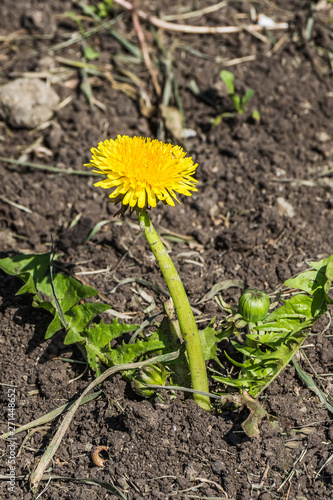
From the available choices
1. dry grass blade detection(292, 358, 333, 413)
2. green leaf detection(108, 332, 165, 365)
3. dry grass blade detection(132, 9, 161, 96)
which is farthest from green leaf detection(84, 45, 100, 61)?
dry grass blade detection(292, 358, 333, 413)

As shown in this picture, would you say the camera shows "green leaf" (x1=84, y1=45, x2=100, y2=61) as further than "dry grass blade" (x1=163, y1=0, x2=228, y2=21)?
No

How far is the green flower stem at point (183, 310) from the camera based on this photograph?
6.49 feet

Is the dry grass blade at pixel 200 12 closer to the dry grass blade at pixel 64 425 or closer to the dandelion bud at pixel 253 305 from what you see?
the dandelion bud at pixel 253 305

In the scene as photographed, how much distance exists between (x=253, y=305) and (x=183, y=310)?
0.28m

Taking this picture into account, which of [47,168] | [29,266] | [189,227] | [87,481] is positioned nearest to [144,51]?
[47,168]

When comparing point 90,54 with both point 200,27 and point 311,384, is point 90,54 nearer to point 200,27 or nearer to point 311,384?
point 200,27

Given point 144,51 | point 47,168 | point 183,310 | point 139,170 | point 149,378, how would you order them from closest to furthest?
point 139,170, point 183,310, point 149,378, point 47,168, point 144,51

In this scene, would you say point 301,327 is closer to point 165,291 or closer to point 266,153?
point 165,291

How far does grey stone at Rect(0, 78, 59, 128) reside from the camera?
3.74 meters

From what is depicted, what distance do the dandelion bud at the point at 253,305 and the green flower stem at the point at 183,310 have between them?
0.70 ft

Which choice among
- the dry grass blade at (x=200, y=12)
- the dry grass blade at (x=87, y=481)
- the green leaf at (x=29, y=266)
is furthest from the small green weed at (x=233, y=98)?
the dry grass blade at (x=87, y=481)

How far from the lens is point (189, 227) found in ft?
10.6

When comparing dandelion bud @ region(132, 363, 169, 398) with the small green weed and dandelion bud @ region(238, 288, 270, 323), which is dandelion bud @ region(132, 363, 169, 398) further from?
the small green weed

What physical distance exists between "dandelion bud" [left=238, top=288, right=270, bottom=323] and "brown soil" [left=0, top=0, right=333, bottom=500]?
0.44 meters
